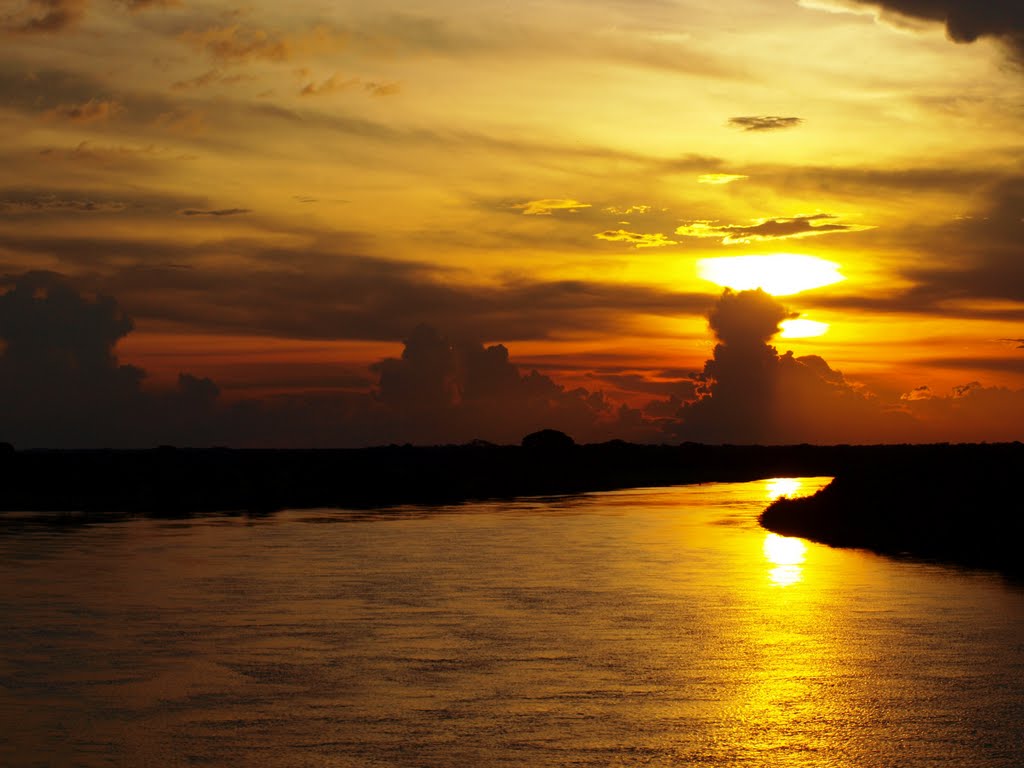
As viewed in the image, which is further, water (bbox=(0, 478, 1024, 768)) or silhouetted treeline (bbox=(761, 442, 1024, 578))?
silhouetted treeline (bbox=(761, 442, 1024, 578))

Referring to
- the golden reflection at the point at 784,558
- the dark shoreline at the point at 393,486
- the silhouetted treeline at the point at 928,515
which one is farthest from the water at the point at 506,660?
the dark shoreline at the point at 393,486

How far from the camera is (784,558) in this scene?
41.2m

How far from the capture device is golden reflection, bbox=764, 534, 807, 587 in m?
34.9

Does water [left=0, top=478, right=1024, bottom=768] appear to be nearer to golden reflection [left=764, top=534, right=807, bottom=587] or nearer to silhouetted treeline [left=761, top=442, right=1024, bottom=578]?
golden reflection [left=764, top=534, right=807, bottom=587]

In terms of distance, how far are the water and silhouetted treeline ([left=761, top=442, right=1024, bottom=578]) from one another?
4739mm

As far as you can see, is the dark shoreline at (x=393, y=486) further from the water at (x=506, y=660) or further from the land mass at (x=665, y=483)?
the water at (x=506, y=660)

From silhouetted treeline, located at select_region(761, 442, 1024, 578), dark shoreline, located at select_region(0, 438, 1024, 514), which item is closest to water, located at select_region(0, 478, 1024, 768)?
silhouetted treeline, located at select_region(761, 442, 1024, 578)

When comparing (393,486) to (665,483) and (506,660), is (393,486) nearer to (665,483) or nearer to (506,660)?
(665,483)

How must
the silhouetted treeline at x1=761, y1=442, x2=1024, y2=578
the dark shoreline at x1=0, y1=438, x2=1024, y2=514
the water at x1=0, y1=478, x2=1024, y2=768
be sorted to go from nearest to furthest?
the water at x1=0, y1=478, x2=1024, y2=768
the silhouetted treeline at x1=761, y1=442, x2=1024, y2=578
the dark shoreline at x1=0, y1=438, x2=1024, y2=514

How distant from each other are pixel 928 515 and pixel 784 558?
1105 cm

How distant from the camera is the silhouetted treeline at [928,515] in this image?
4209cm

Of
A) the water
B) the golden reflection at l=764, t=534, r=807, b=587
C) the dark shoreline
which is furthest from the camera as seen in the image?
Answer: the dark shoreline

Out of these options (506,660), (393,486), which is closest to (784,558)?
(506,660)

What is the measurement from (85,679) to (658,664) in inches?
368
